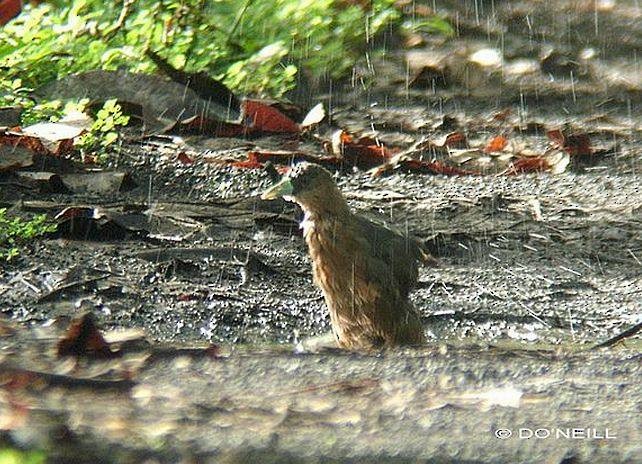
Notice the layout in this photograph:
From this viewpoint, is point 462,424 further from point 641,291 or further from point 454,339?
point 641,291

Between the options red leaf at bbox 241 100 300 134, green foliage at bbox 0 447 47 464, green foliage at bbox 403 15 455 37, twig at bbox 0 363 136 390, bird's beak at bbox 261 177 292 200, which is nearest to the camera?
green foliage at bbox 0 447 47 464

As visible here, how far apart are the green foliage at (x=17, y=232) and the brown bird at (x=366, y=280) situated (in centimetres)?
136

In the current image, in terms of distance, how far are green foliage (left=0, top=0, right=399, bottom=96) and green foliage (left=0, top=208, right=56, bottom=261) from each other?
2.38 metres

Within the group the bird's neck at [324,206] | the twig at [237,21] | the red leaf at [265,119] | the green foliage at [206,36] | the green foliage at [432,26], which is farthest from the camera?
the green foliage at [432,26]

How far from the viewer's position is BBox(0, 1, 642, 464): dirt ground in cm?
305

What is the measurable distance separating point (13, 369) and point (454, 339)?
2.88 m

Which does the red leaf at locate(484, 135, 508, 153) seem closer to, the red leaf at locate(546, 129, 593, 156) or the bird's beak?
the red leaf at locate(546, 129, 593, 156)

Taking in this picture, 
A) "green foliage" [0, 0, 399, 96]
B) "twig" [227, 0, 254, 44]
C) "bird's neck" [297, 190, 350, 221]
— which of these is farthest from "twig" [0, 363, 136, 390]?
"twig" [227, 0, 254, 44]

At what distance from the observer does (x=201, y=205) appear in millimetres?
7086

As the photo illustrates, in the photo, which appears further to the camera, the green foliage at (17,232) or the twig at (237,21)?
the twig at (237,21)

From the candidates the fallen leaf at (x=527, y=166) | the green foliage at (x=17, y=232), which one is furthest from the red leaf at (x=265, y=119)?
the green foliage at (x=17, y=232)

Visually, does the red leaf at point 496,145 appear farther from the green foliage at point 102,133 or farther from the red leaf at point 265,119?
the green foliage at point 102,133

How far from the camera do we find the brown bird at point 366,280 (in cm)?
556

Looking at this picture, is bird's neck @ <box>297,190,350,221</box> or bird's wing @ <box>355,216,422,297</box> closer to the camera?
bird's wing @ <box>355,216,422,297</box>
